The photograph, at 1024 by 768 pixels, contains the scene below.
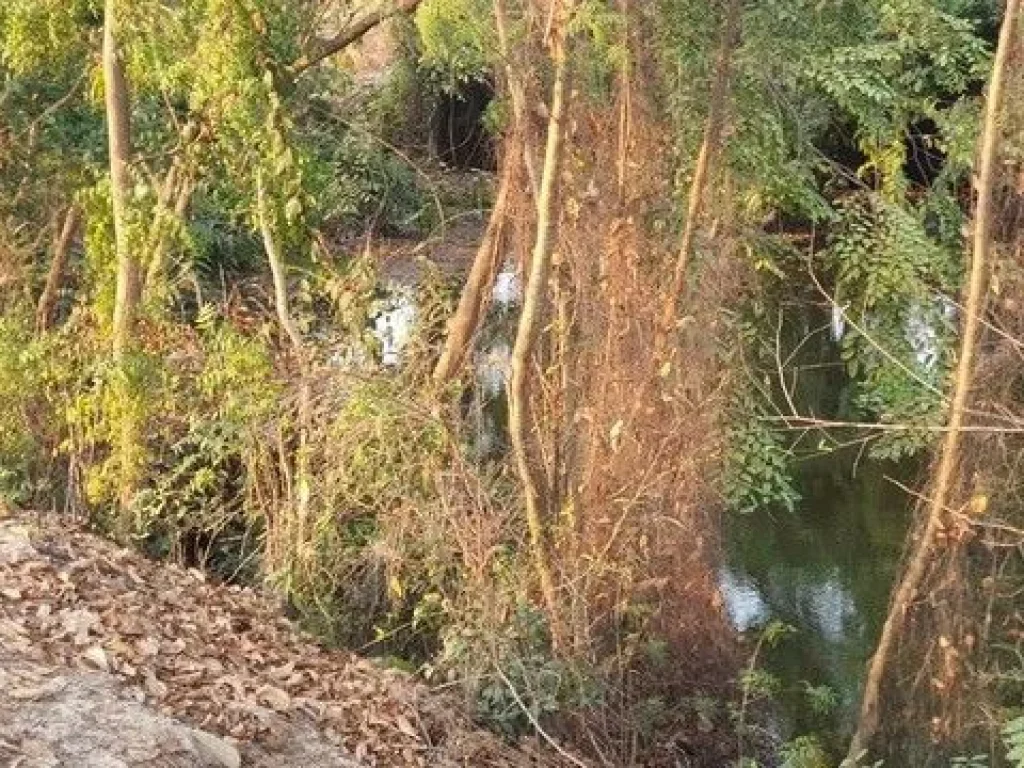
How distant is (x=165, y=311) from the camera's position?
7.87 metres

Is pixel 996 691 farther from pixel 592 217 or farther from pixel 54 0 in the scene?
pixel 54 0

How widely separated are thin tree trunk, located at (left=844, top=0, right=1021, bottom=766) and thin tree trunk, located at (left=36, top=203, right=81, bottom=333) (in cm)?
509

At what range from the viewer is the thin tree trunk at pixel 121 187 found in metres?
7.58

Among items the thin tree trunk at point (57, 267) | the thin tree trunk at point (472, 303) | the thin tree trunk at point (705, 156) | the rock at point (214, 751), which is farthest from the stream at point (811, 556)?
the rock at point (214, 751)

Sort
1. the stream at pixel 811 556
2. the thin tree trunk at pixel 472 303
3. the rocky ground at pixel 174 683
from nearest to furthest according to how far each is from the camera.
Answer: the rocky ground at pixel 174 683 < the thin tree trunk at pixel 472 303 < the stream at pixel 811 556

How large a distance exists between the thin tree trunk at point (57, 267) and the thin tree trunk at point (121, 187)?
4.06 feet

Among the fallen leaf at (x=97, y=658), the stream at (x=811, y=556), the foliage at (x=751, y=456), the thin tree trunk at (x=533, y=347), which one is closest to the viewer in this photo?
the fallen leaf at (x=97, y=658)

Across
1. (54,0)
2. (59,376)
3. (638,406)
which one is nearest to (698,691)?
(638,406)

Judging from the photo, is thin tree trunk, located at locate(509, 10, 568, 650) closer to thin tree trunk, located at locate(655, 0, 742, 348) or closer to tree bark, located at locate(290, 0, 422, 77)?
thin tree trunk, located at locate(655, 0, 742, 348)

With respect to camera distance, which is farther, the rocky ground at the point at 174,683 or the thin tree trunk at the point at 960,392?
the thin tree trunk at the point at 960,392

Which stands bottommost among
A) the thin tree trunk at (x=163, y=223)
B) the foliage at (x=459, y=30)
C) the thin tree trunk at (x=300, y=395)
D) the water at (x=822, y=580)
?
the water at (x=822, y=580)

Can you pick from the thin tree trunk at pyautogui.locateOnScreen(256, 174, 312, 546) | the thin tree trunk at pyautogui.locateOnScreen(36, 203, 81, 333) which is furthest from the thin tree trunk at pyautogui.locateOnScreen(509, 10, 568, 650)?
the thin tree trunk at pyautogui.locateOnScreen(36, 203, 81, 333)

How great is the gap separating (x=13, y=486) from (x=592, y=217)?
3.49 m

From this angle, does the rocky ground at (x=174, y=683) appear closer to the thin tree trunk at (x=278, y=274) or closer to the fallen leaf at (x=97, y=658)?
the fallen leaf at (x=97, y=658)
